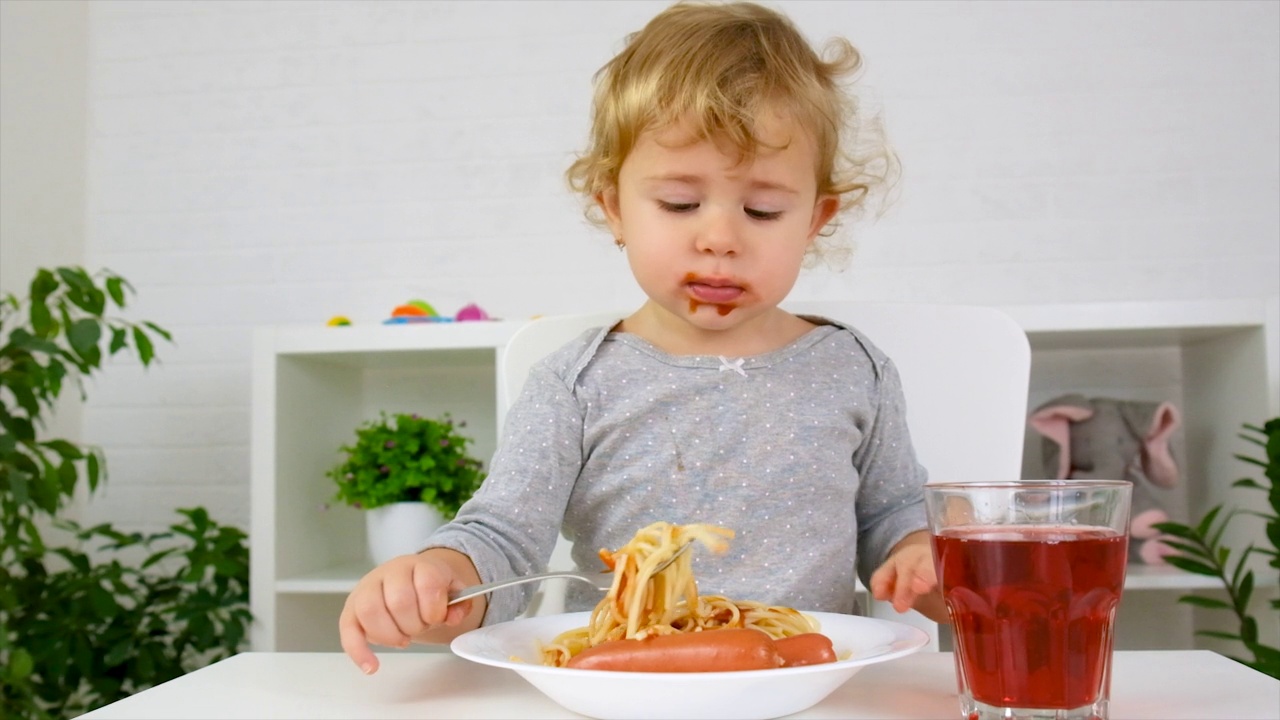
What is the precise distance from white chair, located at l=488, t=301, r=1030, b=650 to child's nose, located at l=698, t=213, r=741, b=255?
0.27m

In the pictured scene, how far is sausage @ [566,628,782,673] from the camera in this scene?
0.57 meters

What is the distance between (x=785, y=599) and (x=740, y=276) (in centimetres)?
32

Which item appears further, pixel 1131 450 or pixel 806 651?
pixel 1131 450

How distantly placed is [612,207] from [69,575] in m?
1.54

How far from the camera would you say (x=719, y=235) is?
104 centimetres

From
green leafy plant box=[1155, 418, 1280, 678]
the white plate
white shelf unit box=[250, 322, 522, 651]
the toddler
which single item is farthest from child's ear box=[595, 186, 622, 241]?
green leafy plant box=[1155, 418, 1280, 678]

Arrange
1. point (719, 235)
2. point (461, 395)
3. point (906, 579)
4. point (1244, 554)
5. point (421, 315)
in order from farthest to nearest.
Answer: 1. point (461, 395)
2. point (421, 315)
3. point (1244, 554)
4. point (719, 235)
5. point (906, 579)

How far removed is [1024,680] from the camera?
562mm

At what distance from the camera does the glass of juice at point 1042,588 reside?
1.81ft

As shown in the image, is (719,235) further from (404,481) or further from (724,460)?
(404,481)

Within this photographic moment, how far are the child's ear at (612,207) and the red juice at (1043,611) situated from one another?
715 millimetres

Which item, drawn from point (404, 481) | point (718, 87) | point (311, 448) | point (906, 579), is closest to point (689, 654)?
point (906, 579)

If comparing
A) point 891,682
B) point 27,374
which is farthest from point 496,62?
point 891,682

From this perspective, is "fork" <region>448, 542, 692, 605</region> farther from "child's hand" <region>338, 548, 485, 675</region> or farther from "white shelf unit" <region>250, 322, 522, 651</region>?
"white shelf unit" <region>250, 322, 522, 651</region>
